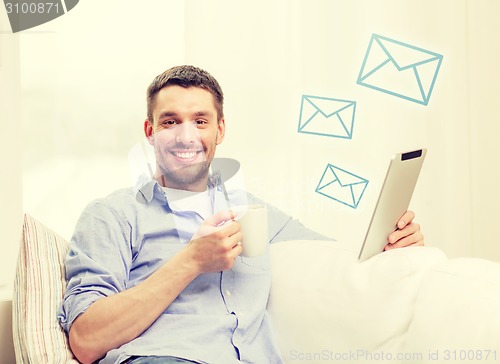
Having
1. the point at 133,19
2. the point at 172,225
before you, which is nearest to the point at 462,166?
the point at 133,19

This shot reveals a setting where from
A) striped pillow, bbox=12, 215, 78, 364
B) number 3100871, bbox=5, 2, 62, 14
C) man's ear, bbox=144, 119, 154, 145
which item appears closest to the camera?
striped pillow, bbox=12, 215, 78, 364

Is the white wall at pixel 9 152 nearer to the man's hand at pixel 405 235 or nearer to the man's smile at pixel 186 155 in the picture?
the man's smile at pixel 186 155

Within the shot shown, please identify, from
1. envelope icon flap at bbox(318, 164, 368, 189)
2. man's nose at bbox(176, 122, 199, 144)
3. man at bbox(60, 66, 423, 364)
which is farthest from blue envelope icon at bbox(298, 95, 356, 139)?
man's nose at bbox(176, 122, 199, 144)

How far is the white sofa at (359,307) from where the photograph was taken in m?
1.18

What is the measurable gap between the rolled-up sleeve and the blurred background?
2.18 ft

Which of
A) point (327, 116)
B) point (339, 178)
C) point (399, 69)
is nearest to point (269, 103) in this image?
point (327, 116)

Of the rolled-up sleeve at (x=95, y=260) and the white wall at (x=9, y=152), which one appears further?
the white wall at (x=9, y=152)

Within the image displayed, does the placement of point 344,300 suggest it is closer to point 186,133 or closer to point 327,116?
point 186,133

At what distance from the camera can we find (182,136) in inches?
61.9

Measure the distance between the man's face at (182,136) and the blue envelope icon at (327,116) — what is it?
102 centimetres

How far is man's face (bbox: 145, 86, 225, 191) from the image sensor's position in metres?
1.58

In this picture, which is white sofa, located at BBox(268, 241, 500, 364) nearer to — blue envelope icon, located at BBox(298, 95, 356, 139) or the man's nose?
the man's nose

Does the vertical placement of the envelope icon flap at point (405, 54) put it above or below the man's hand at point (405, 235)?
above

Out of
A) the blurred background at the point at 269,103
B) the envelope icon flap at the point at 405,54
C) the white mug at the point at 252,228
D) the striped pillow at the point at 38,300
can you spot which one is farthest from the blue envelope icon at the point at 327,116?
the striped pillow at the point at 38,300
